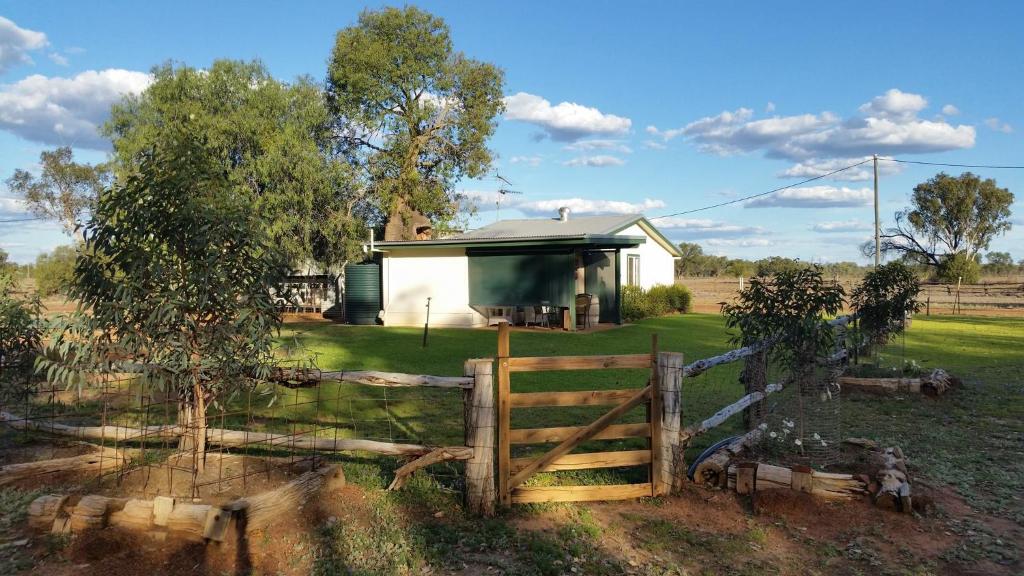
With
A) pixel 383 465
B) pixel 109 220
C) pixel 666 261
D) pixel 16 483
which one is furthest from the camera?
pixel 666 261

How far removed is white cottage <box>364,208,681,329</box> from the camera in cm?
1973

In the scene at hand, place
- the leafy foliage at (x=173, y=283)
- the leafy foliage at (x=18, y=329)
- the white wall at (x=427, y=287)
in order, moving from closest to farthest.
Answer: the leafy foliage at (x=173, y=283)
the leafy foliage at (x=18, y=329)
the white wall at (x=427, y=287)

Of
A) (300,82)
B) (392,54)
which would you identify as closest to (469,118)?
(392,54)

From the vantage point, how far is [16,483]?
575cm

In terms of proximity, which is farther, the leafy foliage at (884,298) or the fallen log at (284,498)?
the leafy foliage at (884,298)

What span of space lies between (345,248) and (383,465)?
22912 mm

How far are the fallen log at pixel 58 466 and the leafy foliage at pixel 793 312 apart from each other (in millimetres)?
6484

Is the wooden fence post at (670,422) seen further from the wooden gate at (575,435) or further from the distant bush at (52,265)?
the distant bush at (52,265)

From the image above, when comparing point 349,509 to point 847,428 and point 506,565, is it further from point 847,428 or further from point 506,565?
point 847,428

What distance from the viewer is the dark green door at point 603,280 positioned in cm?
2233

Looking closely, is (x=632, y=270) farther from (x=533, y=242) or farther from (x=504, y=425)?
(x=504, y=425)

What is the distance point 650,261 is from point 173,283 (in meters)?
25.1

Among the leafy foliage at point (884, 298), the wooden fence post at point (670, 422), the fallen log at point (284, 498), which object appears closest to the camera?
the fallen log at point (284, 498)

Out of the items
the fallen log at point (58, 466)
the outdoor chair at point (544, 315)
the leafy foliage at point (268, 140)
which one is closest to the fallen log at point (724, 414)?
the fallen log at point (58, 466)
